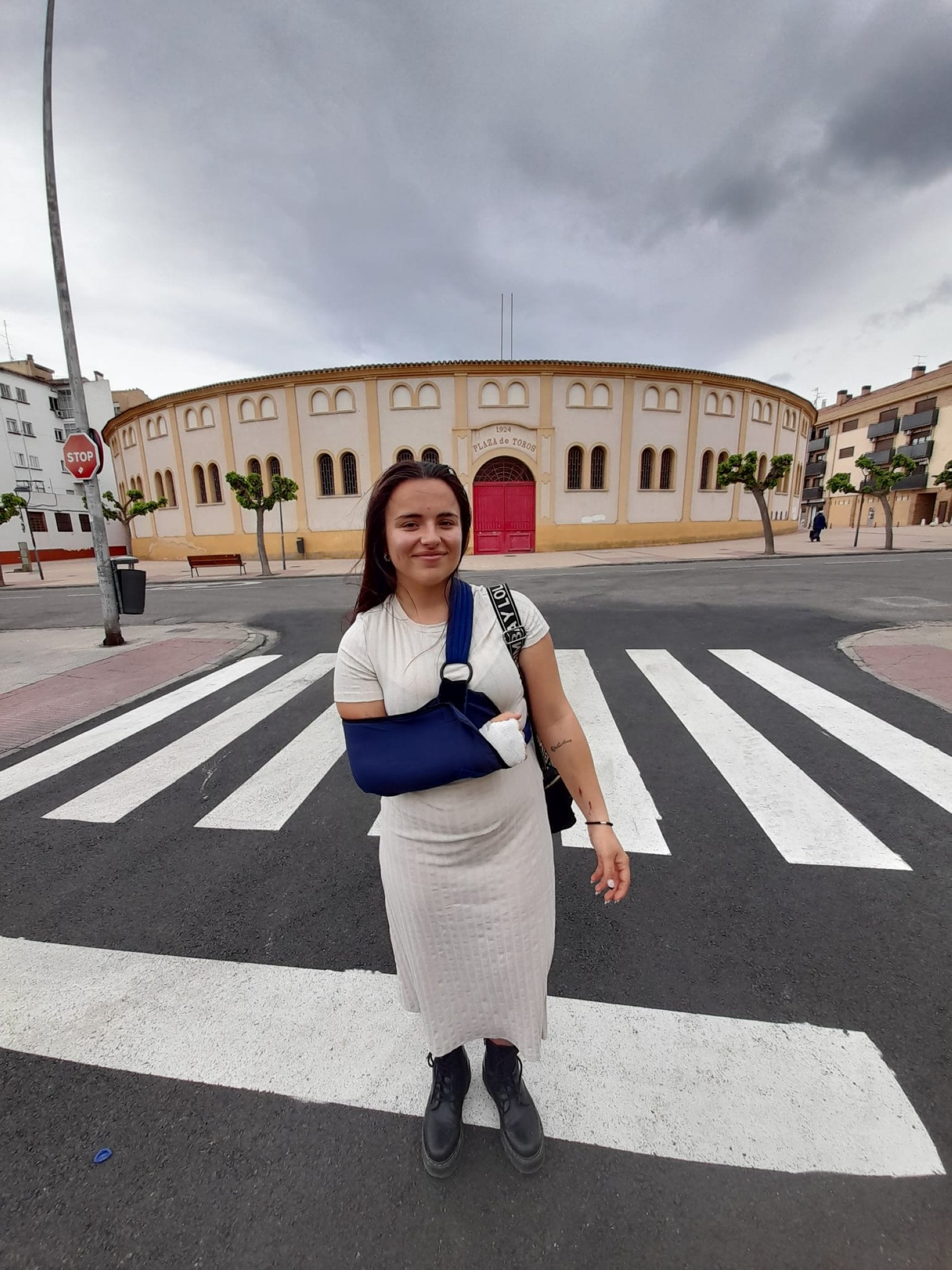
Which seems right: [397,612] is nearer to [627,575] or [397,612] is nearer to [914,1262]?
[914,1262]

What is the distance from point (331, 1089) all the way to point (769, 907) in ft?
6.83

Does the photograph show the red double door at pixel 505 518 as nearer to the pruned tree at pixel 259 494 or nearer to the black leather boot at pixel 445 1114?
the pruned tree at pixel 259 494

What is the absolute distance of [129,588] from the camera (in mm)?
8969

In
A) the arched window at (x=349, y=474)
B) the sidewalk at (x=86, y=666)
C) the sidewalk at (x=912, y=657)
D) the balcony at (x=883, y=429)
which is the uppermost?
the balcony at (x=883, y=429)

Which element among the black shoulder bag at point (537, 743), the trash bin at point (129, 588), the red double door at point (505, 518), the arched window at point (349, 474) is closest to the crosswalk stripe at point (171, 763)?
the black shoulder bag at point (537, 743)

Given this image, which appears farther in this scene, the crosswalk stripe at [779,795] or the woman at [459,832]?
the crosswalk stripe at [779,795]

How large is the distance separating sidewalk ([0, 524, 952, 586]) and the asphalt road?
49.2ft

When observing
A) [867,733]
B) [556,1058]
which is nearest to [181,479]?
[867,733]

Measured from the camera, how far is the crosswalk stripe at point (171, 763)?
369cm

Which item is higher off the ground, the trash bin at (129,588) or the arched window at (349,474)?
the arched window at (349,474)

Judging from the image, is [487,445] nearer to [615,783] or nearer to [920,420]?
[615,783]

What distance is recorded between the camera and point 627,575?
51.8 ft

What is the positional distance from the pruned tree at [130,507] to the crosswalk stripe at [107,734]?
20.7 meters

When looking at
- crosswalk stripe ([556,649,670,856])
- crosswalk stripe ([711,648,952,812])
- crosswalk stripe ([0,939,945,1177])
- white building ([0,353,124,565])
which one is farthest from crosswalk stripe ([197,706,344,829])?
white building ([0,353,124,565])
